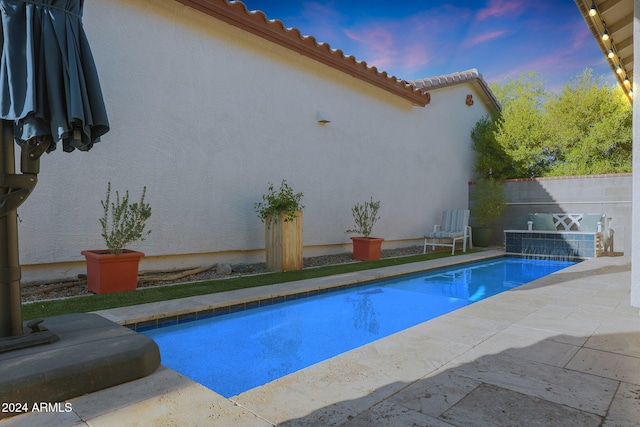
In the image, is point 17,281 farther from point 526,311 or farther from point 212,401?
point 526,311

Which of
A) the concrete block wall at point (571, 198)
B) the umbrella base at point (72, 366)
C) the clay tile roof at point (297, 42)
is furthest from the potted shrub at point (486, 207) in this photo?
the umbrella base at point (72, 366)

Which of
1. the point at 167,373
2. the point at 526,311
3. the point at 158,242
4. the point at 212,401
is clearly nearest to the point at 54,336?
the point at 167,373

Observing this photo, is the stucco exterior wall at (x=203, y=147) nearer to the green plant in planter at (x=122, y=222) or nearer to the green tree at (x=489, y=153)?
the green plant in planter at (x=122, y=222)

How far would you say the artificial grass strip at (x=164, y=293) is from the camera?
3.48m

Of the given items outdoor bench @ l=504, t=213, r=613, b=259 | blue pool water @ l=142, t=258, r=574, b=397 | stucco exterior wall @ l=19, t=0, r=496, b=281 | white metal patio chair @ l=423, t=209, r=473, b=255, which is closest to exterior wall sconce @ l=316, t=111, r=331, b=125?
stucco exterior wall @ l=19, t=0, r=496, b=281

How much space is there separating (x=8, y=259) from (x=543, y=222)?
10436 millimetres

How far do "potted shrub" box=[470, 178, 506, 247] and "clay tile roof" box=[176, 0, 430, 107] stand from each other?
317cm

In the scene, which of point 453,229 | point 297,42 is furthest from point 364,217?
point 297,42

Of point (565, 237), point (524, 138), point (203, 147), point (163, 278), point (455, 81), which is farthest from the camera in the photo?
point (524, 138)

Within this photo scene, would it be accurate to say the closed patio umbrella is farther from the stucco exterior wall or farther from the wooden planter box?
the wooden planter box

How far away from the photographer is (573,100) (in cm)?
1098

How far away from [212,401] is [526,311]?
2.97 m

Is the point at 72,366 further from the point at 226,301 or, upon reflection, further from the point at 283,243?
the point at 283,243

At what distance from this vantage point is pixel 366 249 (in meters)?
7.41
